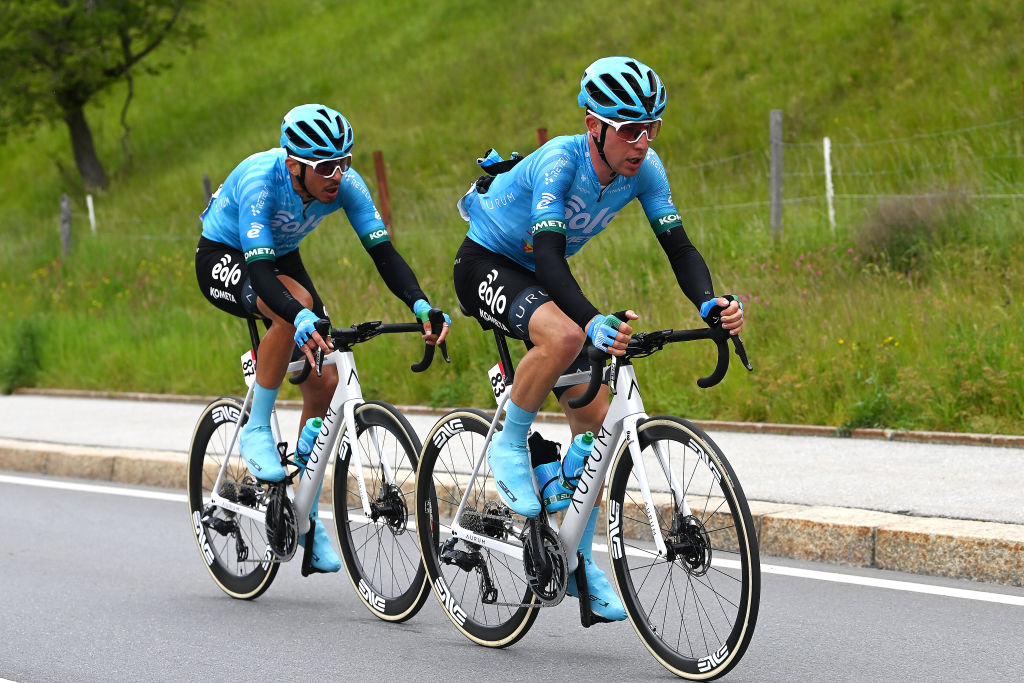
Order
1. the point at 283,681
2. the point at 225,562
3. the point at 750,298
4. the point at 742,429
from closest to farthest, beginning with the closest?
the point at 283,681 < the point at 225,562 < the point at 742,429 < the point at 750,298

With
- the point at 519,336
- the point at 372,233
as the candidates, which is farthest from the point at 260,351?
the point at 519,336

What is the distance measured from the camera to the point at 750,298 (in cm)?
1107

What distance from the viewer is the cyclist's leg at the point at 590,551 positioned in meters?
4.97

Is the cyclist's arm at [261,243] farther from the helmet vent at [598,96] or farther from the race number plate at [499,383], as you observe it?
the helmet vent at [598,96]

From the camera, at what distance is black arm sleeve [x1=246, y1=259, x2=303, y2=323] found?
549 centimetres

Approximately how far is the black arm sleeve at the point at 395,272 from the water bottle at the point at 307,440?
27.4 inches

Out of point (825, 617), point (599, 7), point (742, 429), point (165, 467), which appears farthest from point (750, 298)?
point (599, 7)

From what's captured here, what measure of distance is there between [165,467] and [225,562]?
3.37 metres

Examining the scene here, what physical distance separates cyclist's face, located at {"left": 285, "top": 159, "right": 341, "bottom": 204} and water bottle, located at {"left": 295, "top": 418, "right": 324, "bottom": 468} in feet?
3.29

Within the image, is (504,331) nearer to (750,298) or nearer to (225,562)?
(225,562)

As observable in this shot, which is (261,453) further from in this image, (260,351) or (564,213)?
(564,213)

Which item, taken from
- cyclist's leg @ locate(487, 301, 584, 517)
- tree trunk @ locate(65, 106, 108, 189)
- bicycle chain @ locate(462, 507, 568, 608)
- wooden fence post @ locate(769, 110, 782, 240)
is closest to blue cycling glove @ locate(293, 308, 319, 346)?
cyclist's leg @ locate(487, 301, 584, 517)

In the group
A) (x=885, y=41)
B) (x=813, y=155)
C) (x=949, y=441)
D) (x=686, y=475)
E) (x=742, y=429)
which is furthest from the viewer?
(x=885, y=41)

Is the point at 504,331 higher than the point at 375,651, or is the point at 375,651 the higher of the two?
the point at 504,331
